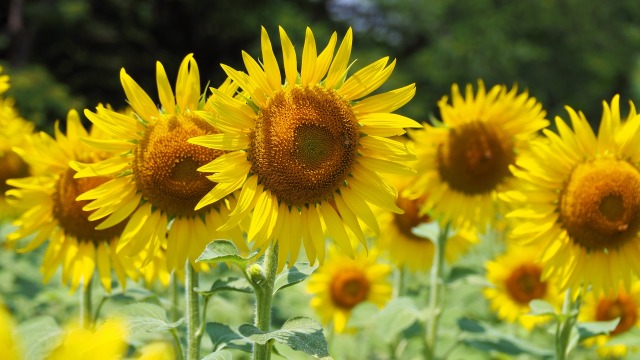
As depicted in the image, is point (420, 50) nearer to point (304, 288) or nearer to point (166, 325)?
point (304, 288)

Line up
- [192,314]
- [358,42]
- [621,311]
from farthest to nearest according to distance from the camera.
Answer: [358,42] → [621,311] → [192,314]

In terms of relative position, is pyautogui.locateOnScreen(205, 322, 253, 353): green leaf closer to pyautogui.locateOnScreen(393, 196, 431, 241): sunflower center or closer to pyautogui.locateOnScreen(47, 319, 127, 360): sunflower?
pyautogui.locateOnScreen(47, 319, 127, 360): sunflower

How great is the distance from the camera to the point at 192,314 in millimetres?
2250

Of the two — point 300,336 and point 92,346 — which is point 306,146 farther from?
point 92,346

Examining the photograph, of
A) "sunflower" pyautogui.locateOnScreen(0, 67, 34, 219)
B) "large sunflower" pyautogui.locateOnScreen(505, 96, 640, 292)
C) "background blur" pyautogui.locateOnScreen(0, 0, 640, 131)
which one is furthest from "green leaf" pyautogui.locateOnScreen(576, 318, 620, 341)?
"background blur" pyautogui.locateOnScreen(0, 0, 640, 131)

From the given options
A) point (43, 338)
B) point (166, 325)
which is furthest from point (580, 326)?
point (43, 338)

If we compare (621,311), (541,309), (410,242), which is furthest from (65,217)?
(621,311)

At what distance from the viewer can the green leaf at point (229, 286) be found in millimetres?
2064

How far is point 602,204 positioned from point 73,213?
1.98 m

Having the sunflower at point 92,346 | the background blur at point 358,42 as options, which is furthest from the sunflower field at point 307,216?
the background blur at point 358,42

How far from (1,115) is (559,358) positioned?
2.44 m

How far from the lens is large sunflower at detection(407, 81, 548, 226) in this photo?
375 centimetres

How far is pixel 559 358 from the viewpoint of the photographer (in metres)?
2.89

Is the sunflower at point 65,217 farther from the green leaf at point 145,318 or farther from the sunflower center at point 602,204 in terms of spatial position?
the sunflower center at point 602,204
